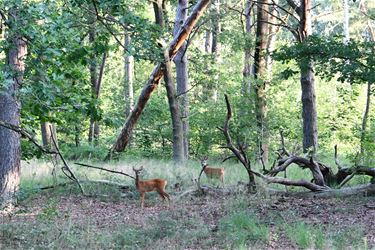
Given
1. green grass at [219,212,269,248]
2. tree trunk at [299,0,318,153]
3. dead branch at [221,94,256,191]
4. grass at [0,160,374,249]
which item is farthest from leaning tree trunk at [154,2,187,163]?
green grass at [219,212,269,248]

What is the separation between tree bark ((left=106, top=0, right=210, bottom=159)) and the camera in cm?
1631

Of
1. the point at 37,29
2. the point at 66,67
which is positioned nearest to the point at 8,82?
the point at 37,29

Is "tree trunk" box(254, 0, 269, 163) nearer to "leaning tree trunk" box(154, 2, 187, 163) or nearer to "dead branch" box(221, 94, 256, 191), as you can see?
"leaning tree trunk" box(154, 2, 187, 163)

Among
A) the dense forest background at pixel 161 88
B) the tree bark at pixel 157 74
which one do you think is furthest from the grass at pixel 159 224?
the tree bark at pixel 157 74

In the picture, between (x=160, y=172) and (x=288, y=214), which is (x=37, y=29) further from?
(x=160, y=172)

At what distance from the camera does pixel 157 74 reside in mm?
17500

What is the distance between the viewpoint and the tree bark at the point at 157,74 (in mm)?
16312

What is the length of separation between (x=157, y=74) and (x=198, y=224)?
9.65 m

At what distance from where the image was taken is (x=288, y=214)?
29.4 ft

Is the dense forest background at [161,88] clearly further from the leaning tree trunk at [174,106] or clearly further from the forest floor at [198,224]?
the forest floor at [198,224]

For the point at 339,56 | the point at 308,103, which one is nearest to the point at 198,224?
the point at 339,56

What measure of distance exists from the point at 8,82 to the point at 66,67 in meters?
3.78

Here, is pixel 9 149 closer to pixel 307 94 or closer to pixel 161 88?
pixel 307 94

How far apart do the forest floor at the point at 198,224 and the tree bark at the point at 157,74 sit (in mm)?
6564
